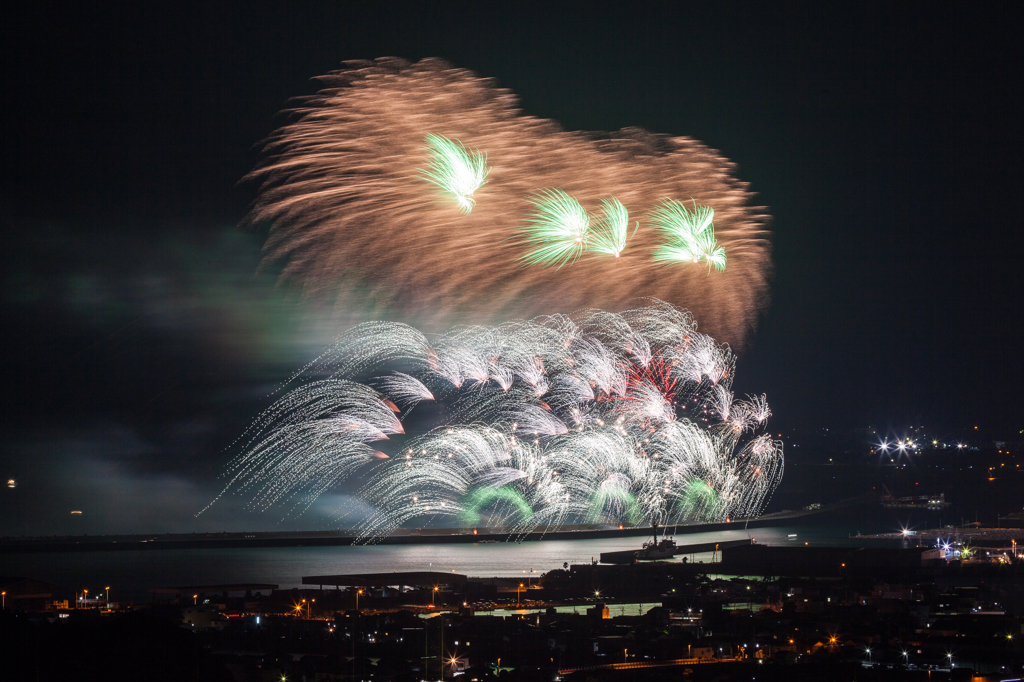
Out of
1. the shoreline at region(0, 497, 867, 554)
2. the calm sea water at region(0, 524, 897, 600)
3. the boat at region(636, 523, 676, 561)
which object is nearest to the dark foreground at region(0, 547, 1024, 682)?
the calm sea water at region(0, 524, 897, 600)

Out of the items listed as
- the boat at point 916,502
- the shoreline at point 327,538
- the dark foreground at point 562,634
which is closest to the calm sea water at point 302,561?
the shoreline at point 327,538

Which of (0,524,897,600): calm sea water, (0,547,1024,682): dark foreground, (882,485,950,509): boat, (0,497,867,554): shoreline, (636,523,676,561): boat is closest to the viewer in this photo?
(0,547,1024,682): dark foreground

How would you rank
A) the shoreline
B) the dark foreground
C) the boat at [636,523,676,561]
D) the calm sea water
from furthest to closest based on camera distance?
the shoreline
the boat at [636,523,676,561]
the calm sea water
the dark foreground

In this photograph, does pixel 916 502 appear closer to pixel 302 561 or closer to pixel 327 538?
pixel 327 538

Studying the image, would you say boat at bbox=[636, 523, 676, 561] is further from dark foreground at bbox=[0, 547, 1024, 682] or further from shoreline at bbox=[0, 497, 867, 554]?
shoreline at bbox=[0, 497, 867, 554]

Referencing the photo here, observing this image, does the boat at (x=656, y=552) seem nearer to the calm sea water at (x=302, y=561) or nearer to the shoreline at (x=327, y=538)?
the calm sea water at (x=302, y=561)

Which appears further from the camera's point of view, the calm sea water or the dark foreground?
the calm sea water

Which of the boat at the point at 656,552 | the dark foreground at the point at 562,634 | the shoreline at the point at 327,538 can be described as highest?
the shoreline at the point at 327,538

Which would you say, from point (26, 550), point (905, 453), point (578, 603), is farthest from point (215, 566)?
point (905, 453)

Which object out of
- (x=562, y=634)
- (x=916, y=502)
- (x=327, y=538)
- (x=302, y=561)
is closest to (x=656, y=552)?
(x=302, y=561)
